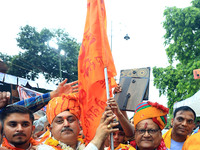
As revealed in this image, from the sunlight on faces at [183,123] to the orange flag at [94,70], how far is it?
1.59m

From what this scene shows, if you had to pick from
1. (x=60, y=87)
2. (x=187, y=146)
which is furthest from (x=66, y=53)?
(x=187, y=146)

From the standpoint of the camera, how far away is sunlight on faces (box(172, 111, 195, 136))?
3262 millimetres

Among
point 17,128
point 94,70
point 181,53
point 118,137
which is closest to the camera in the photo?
point 17,128

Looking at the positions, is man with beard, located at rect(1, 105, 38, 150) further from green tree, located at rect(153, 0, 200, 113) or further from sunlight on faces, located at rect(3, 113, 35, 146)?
green tree, located at rect(153, 0, 200, 113)

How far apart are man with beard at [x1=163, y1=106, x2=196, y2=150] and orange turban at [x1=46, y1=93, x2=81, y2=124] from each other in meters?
1.67

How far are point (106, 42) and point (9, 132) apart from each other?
140cm

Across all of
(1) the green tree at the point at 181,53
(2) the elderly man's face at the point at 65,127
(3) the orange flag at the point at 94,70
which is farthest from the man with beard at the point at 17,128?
(1) the green tree at the point at 181,53

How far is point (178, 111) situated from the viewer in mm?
3484

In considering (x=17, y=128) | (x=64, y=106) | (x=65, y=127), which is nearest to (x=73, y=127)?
(x=65, y=127)

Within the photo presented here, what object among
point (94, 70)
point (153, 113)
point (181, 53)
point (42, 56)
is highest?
point (42, 56)

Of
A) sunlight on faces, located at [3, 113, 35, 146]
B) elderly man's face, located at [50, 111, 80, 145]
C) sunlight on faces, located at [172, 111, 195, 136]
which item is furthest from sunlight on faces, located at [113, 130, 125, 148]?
sunlight on faces, located at [3, 113, 35, 146]

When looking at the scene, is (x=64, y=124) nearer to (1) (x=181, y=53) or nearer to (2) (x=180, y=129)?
(2) (x=180, y=129)

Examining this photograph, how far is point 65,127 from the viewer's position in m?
2.41

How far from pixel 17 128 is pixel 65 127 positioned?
0.53 meters
